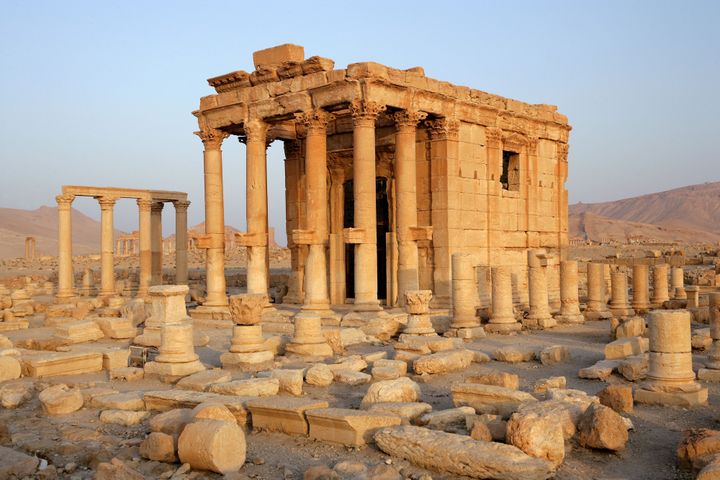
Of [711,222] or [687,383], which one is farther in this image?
[711,222]

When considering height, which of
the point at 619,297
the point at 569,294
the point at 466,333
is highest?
the point at 569,294

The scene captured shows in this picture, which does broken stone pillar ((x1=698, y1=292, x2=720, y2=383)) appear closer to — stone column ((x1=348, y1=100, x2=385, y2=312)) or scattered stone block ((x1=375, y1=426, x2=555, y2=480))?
scattered stone block ((x1=375, y1=426, x2=555, y2=480))

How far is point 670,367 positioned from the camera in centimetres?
998

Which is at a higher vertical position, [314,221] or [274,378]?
[314,221]

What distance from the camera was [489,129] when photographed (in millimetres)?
21734

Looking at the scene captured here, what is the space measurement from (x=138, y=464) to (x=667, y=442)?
233 inches

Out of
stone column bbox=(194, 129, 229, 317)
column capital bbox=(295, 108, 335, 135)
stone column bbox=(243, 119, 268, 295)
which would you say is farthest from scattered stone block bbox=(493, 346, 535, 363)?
stone column bbox=(194, 129, 229, 317)

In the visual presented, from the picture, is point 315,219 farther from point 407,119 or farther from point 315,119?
point 407,119

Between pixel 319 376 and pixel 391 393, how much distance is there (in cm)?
219

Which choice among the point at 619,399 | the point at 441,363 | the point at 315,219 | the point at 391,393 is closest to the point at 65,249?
the point at 315,219

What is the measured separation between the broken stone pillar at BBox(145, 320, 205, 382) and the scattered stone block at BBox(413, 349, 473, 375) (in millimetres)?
3865

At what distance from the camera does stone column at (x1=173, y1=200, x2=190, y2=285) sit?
2888 cm

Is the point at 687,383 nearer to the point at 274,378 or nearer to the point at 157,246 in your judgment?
the point at 274,378

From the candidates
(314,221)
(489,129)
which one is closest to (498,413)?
(314,221)
